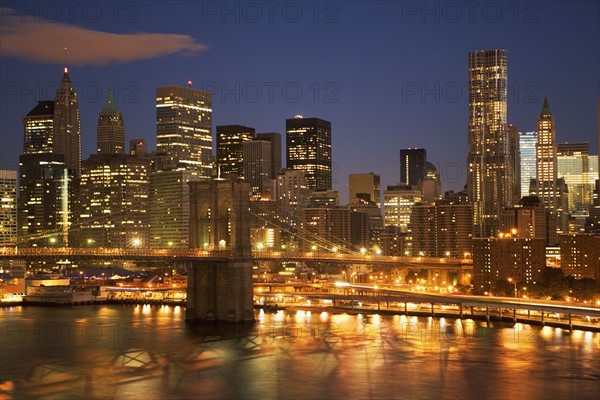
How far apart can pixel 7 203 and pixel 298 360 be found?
288 feet

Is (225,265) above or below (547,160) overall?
below

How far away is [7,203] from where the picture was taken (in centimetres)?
12131

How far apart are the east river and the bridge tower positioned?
4.46ft

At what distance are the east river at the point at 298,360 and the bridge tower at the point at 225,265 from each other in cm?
136

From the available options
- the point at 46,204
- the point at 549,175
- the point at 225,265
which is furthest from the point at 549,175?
the point at 225,265

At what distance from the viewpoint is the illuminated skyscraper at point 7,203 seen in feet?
393

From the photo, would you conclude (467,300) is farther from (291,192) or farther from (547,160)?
(547,160)

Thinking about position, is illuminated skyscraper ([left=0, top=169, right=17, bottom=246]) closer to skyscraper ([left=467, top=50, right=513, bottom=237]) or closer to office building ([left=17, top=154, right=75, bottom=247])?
office building ([left=17, top=154, right=75, bottom=247])

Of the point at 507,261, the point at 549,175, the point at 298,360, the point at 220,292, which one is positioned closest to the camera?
the point at 298,360

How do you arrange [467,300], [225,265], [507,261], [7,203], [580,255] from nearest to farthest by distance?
[225,265]
[467,300]
[580,255]
[507,261]
[7,203]

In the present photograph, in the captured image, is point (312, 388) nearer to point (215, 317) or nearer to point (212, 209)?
point (215, 317)

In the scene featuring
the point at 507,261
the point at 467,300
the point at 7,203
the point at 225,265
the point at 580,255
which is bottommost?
the point at 467,300

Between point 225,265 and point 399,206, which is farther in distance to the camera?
point 399,206

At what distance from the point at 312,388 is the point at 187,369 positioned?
21.8ft
